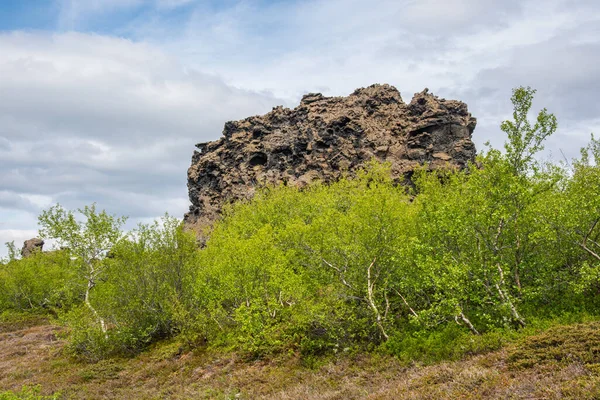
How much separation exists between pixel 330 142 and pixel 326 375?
74545 millimetres

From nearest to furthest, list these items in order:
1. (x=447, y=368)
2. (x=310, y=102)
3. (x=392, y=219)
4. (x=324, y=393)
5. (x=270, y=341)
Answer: (x=447, y=368) → (x=324, y=393) → (x=392, y=219) → (x=270, y=341) → (x=310, y=102)

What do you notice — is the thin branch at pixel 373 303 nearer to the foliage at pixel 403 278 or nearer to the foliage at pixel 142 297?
Answer: the foliage at pixel 403 278

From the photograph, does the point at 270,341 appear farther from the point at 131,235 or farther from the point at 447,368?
the point at 131,235

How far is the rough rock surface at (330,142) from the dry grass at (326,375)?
2180 inches

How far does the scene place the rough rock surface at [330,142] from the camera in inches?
3332

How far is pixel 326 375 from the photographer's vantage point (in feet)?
64.9

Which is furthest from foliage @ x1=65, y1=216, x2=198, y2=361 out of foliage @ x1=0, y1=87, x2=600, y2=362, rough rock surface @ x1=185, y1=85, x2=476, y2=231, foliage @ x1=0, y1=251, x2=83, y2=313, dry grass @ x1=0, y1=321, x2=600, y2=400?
rough rock surface @ x1=185, y1=85, x2=476, y2=231

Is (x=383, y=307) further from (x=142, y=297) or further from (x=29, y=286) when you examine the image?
(x=29, y=286)

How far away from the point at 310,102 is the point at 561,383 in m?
97.4

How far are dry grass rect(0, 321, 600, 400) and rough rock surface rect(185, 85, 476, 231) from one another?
182ft

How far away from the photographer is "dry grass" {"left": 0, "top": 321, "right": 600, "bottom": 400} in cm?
1234

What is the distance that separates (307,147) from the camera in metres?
91.6

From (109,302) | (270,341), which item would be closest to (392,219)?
(270,341)

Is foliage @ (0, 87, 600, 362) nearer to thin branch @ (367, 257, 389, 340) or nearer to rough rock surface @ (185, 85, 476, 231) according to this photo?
thin branch @ (367, 257, 389, 340)
